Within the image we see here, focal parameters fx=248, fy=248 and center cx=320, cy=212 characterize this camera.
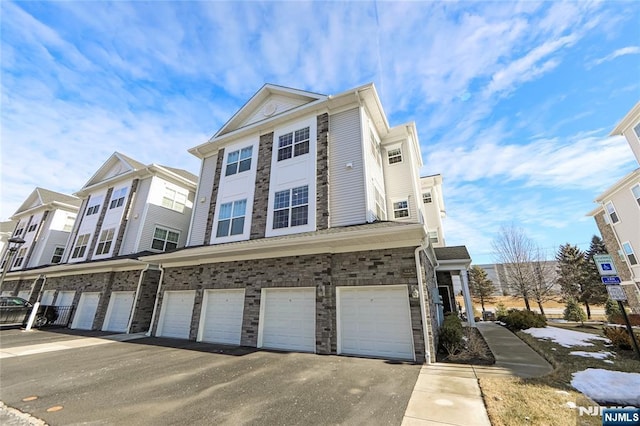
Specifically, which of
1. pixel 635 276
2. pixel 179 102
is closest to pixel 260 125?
pixel 179 102

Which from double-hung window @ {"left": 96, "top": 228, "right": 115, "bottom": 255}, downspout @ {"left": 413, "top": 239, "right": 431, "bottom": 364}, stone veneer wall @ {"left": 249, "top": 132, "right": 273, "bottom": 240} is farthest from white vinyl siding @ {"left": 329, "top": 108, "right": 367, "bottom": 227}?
double-hung window @ {"left": 96, "top": 228, "right": 115, "bottom": 255}

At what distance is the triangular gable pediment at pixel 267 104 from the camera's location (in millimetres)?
13242

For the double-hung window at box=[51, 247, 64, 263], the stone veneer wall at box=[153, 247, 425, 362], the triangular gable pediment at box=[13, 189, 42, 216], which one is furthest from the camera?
the triangular gable pediment at box=[13, 189, 42, 216]

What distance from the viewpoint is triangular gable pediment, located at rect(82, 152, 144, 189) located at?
A: 770 inches

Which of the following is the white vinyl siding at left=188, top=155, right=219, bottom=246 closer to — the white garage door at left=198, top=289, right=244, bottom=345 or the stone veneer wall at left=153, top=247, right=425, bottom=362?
the stone veneer wall at left=153, top=247, right=425, bottom=362

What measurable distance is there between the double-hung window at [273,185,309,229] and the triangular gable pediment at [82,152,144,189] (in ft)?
47.2

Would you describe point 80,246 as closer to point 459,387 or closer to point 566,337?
point 459,387

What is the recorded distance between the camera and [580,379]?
5.21m

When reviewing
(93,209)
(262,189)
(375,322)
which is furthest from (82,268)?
(375,322)

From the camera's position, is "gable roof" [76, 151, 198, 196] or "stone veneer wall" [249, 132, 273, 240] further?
"gable roof" [76, 151, 198, 196]

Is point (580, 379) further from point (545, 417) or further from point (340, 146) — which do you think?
point (340, 146)

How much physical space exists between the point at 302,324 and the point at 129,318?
11723 mm

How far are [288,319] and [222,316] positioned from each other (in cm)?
359

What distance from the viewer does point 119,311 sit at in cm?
1519
